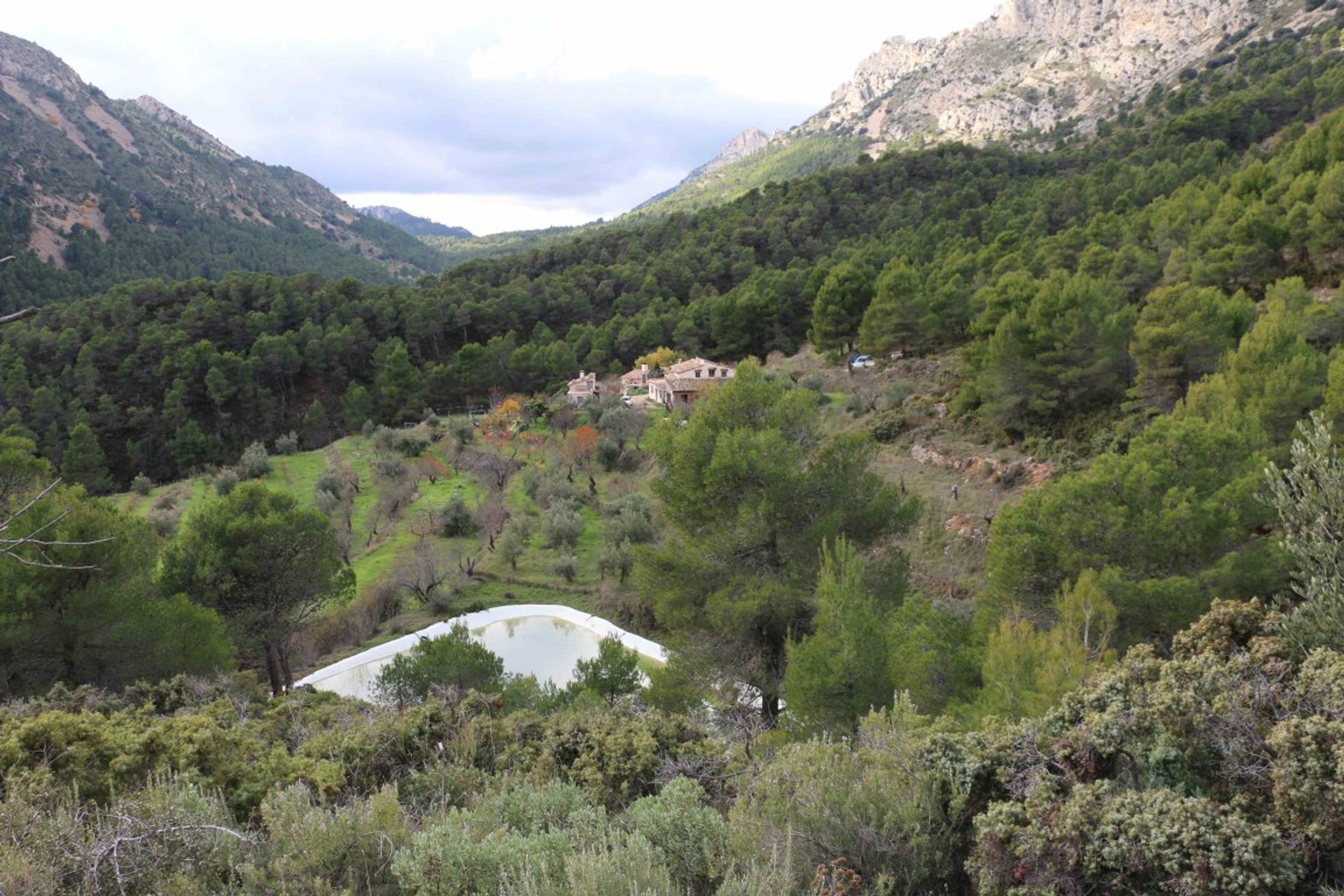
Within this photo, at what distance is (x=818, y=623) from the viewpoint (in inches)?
328

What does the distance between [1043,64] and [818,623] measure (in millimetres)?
113482

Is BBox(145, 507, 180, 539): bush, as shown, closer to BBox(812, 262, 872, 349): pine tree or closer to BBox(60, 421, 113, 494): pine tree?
BBox(60, 421, 113, 494): pine tree

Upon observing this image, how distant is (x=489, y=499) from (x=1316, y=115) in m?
42.5

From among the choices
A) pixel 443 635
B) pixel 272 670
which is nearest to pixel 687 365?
pixel 443 635

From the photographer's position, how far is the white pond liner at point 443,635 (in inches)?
557

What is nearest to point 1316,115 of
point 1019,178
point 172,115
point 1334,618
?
point 1019,178

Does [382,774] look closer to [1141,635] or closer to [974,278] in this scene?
[1141,635]

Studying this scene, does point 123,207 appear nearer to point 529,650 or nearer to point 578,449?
point 578,449

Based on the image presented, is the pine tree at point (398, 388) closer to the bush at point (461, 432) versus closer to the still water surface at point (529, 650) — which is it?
the bush at point (461, 432)

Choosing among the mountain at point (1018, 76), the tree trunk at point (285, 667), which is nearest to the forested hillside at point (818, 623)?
the tree trunk at point (285, 667)

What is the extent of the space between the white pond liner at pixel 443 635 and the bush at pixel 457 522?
4.87 m

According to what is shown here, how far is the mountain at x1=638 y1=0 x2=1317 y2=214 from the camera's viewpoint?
7569 centimetres

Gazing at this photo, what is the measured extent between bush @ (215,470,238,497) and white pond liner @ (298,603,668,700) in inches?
494

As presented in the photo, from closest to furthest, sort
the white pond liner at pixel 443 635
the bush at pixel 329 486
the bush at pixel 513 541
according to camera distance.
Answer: the white pond liner at pixel 443 635
the bush at pixel 513 541
the bush at pixel 329 486
